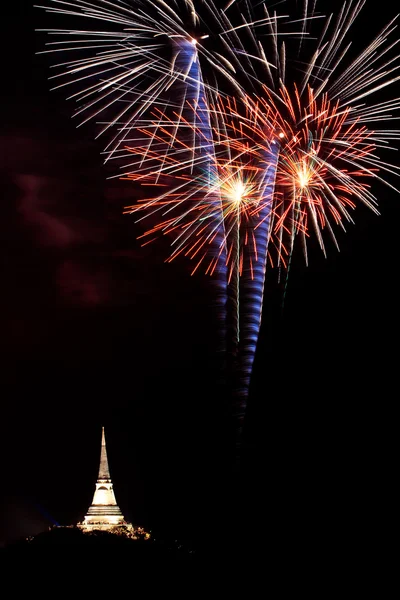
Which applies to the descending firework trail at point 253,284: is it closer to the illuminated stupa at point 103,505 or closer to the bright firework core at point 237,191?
the bright firework core at point 237,191

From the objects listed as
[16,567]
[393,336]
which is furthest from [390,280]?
[16,567]

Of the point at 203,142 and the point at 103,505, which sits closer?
the point at 203,142

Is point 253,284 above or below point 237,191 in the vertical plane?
below

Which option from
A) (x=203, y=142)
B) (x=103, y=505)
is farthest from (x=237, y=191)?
(x=103, y=505)

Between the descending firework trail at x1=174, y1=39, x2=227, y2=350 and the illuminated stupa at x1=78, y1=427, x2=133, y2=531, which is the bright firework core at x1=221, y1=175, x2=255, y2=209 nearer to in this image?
the descending firework trail at x1=174, y1=39, x2=227, y2=350

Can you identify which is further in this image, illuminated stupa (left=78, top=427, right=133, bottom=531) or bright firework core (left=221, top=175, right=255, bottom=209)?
illuminated stupa (left=78, top=427, right=133, bottom=531)

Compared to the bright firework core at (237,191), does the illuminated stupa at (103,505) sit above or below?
below

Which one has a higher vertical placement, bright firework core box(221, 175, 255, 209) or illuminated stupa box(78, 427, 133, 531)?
bright firework core box(221, 175, 255, 209)

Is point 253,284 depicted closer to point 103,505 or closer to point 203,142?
point 203,142

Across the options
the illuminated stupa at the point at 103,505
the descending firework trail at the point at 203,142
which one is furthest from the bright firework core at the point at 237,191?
the illuminated stupa at the point at 103,505

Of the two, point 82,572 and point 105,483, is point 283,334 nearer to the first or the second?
point 82,572

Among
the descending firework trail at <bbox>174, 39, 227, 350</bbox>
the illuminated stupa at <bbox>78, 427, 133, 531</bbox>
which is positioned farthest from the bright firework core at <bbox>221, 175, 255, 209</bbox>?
the illuminated stupa at <bbox>78, 427, 133, 531</bbox>
